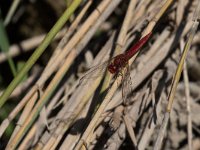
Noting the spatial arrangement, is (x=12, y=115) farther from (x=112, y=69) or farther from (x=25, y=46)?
(x=25, y=46)

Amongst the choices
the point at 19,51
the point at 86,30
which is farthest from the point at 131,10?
the point at 19,51

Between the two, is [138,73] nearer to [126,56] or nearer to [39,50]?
[126,56]

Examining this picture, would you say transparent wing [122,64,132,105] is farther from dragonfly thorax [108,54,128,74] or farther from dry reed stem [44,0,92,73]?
dry reed stem [44,0,92,73]

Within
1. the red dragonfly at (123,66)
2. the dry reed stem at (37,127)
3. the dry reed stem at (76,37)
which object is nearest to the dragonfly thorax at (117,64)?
the red dragonfly at (123,66)

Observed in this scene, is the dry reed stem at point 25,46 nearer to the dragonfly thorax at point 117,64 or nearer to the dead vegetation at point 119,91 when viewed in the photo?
the dead vegetation at point 119,91

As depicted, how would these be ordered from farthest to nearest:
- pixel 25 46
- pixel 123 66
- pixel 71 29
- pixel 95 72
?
pixel 25 46, pixel 71 29, pixel 95 72, pixel 123 66

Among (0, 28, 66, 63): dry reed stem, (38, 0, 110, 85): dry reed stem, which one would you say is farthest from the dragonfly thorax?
(0, 28, 66, 63): dry reed stem

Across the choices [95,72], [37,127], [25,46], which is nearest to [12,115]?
[37,127]
